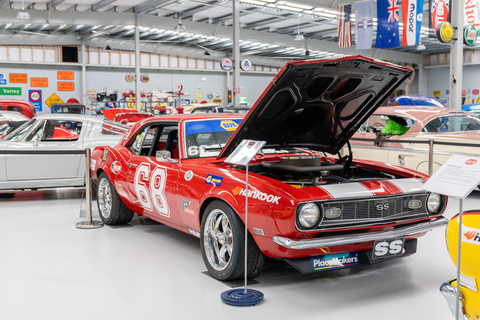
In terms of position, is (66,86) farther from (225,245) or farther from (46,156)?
(225,245)

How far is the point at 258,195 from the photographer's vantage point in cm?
382

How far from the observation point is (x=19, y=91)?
28.8 meters

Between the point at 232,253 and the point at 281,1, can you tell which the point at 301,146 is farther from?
the point at 281,1

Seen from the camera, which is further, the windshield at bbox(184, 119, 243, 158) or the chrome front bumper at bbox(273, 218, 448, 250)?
the windshield at bbox(184, 119, 243, 158)

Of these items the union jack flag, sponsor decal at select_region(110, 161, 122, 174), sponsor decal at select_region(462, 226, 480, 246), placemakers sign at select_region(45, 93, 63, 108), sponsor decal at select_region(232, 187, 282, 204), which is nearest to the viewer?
sponsor decal at select_region(462, 226, 480, 246)

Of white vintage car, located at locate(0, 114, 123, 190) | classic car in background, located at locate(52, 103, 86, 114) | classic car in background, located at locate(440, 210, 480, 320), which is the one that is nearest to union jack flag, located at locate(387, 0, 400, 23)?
white vintage car, located at locate(0, 114, 123, 190)

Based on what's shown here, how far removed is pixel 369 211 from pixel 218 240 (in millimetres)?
1220

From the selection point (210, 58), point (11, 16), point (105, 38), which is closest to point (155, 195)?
point (11, 16)

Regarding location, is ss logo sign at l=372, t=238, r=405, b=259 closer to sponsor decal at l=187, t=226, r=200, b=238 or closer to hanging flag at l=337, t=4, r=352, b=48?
sponsor decal at l=187, t=226, r=200, b=238

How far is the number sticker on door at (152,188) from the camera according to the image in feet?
16.6

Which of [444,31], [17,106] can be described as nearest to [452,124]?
[444,31]

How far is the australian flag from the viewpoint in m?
13.2

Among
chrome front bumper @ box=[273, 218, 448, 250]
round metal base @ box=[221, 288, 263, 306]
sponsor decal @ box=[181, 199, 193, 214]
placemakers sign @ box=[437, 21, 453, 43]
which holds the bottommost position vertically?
round metal base @ box=[221, 288, 263, 306]

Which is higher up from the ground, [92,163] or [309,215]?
[92,163]
